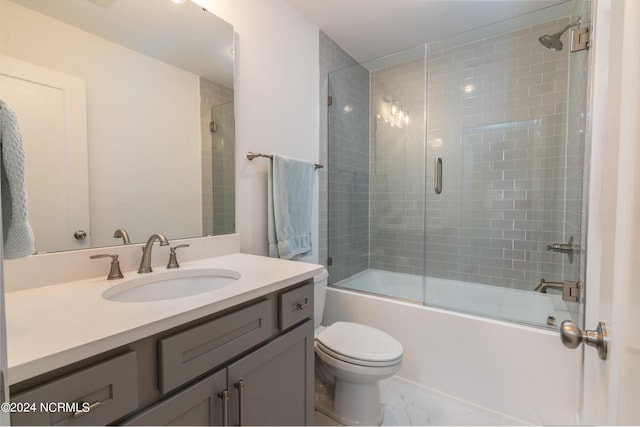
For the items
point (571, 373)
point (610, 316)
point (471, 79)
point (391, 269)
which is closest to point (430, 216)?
point (391, 269)

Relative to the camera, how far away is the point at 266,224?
170 cm

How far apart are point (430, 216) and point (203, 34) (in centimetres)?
220

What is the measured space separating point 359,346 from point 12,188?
55.2 inches

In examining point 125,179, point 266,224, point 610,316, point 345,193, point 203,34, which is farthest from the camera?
point 345,193

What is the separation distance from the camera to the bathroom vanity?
1.70ft

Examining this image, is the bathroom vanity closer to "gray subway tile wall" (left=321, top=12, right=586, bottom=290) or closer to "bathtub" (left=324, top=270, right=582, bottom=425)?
"bathtub" (left=324, top=270, right=582, bottom=425)

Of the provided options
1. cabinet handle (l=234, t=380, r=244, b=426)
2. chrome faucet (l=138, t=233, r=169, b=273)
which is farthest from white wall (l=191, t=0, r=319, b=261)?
cabinet handle (l=234, t=380, r=244, b=426)

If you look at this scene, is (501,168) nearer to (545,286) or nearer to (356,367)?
(545,286)

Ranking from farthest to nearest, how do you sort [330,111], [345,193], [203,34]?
[345,193], [330,111], [203,34]

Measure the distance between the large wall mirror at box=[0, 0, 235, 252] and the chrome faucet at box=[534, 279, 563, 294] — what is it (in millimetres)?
2121

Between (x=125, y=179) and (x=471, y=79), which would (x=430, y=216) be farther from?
(x=125, y=179)

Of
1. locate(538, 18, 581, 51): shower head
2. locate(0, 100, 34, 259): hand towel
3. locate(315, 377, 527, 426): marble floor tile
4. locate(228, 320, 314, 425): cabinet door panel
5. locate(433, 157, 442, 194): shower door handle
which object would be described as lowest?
locate(315, 377, 527, 426): marble floor tile

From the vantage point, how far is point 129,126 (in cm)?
113

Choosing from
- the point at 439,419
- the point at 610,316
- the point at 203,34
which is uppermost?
the point at 203,34
